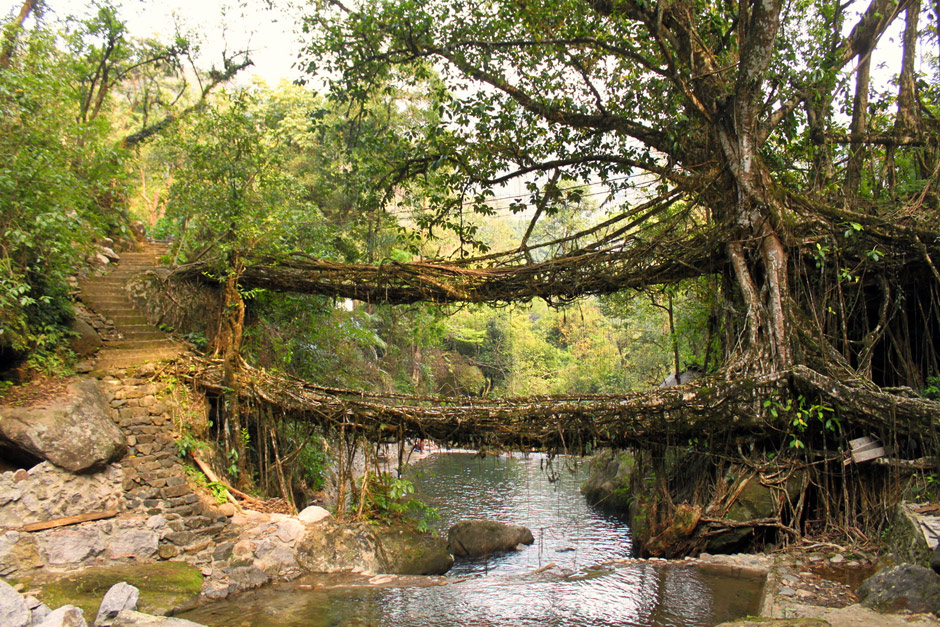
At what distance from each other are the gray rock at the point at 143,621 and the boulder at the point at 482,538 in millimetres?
5056

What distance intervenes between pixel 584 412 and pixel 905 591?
3.50m

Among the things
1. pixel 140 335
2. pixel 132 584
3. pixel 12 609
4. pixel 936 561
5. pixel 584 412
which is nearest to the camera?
pixel 936 561

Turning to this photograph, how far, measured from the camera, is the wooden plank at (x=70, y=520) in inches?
236

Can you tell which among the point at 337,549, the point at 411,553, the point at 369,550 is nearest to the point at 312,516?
the point at 337,549

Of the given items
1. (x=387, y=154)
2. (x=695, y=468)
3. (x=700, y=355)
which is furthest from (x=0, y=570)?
(x=700, y=355)

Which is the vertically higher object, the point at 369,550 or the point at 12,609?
the point at 12,609

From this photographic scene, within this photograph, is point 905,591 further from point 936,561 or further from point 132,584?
point 132,584

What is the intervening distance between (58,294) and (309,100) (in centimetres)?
1386

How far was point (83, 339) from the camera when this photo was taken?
7914mm

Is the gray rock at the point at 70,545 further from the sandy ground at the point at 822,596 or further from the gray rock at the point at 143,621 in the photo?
the sandy ground at the point at 822,596

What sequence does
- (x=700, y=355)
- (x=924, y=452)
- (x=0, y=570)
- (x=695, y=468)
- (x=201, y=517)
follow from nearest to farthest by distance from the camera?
(x=0, y=570) < (x=924, y=452) < (x=201, y=517) < (x=695, y=468) < (x=700, y=355)

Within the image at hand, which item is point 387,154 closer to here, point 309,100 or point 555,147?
point 555,147

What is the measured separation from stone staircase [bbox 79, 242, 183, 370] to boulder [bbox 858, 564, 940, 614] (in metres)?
8.00

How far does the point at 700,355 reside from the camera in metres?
10.7
